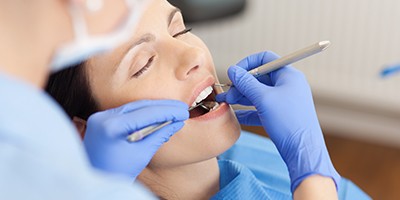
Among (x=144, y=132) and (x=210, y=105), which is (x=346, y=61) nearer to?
(x=210, y=105)

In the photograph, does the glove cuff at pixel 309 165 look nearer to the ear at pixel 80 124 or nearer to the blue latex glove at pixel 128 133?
the blue latex glove at pixel 128 133

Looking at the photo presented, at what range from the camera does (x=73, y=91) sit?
1417 millimetres

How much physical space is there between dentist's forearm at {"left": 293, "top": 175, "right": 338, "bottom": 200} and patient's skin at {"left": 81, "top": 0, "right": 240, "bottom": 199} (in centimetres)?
18

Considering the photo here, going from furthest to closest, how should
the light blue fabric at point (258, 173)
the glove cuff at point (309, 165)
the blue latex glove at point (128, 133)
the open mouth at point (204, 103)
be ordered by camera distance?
the light blue fabric at point (258, 173) → the open mouth at point (204, 103) → the glove cuff at point (309, 165) → the blue latex glove at point (128, 133)

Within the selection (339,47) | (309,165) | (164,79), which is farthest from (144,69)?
(339,47)

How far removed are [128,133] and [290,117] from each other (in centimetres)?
35

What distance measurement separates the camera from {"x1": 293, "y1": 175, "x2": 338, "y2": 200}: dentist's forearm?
132cm

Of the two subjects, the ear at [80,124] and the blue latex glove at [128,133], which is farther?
the ear at [80,124]

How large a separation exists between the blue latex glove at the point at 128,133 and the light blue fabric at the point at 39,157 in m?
0.39

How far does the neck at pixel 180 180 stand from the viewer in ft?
4.98

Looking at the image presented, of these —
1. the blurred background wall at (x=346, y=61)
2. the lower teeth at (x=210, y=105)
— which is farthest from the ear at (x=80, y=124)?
the blurred background wall at (x=346, y=61)

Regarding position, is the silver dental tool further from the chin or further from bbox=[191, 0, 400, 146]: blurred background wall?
bbox=[191, 0, 400, 146]: blurred background wall

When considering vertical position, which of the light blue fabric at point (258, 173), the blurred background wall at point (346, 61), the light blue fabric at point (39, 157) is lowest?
the blurred background wall at point (346, 61)

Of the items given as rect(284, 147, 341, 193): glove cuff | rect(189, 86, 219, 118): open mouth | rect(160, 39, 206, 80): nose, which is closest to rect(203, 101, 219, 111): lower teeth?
rect(189, 86, 219, 118): open mouth
